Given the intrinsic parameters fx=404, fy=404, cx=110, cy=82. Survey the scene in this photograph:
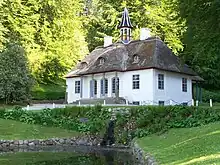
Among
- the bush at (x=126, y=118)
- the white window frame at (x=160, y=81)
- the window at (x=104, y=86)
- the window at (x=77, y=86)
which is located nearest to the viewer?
the bush at (x=126, y=118)

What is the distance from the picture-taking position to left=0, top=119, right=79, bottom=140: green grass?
2622 centimetres

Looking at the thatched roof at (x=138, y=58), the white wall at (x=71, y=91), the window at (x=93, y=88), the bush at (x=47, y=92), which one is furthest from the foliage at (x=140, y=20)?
the window at (x=93, y=88)

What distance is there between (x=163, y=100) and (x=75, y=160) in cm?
2276

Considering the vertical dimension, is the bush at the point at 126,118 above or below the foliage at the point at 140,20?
below

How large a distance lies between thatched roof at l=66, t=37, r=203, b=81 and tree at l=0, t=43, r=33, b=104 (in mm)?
6230

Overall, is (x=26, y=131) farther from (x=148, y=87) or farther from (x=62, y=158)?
(x=148, y=87)

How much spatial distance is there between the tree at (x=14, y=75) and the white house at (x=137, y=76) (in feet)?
20.4

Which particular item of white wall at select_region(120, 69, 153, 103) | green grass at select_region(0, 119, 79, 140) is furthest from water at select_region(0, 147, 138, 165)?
white wall at select_region(120, 69, 153, 103)

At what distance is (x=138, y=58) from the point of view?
40.7 meters

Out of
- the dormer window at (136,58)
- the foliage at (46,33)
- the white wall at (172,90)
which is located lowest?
the white wall at (172,90)

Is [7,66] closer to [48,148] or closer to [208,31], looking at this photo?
[48,148]

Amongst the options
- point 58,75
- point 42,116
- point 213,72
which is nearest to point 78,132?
point 42,116

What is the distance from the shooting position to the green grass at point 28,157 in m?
17.5

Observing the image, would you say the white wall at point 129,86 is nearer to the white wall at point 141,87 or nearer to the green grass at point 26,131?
the white wall at point 141,87
